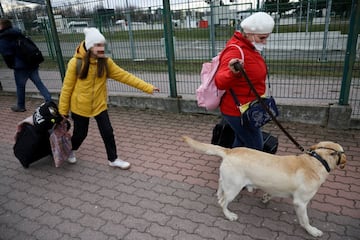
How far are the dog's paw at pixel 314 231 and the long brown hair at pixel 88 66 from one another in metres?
2.97

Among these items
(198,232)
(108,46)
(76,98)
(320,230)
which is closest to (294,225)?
(320,230)

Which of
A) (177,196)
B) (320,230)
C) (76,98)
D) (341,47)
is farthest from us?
(341,47)

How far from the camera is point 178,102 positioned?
249 inches

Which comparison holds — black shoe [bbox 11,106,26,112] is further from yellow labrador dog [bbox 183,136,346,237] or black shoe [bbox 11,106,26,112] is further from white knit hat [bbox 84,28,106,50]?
yellow labrador dog [bbox 183,136,346,237]

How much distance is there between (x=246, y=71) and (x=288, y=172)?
41.1 inches

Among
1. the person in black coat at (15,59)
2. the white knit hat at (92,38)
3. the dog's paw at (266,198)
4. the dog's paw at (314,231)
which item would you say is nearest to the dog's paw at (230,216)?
the dog's paw at (266,198)

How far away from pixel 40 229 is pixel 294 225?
2.66m

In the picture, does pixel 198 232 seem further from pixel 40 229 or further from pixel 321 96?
pixel 321 96

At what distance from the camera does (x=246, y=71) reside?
298 centimetres

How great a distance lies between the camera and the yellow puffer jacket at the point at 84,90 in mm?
3787

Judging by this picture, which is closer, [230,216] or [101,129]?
[230,216]

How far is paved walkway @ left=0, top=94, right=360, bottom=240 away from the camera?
10.1 feet

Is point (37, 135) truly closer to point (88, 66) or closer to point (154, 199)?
point (88, 66)

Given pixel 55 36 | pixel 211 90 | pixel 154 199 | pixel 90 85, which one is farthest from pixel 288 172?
pixel 55 36
